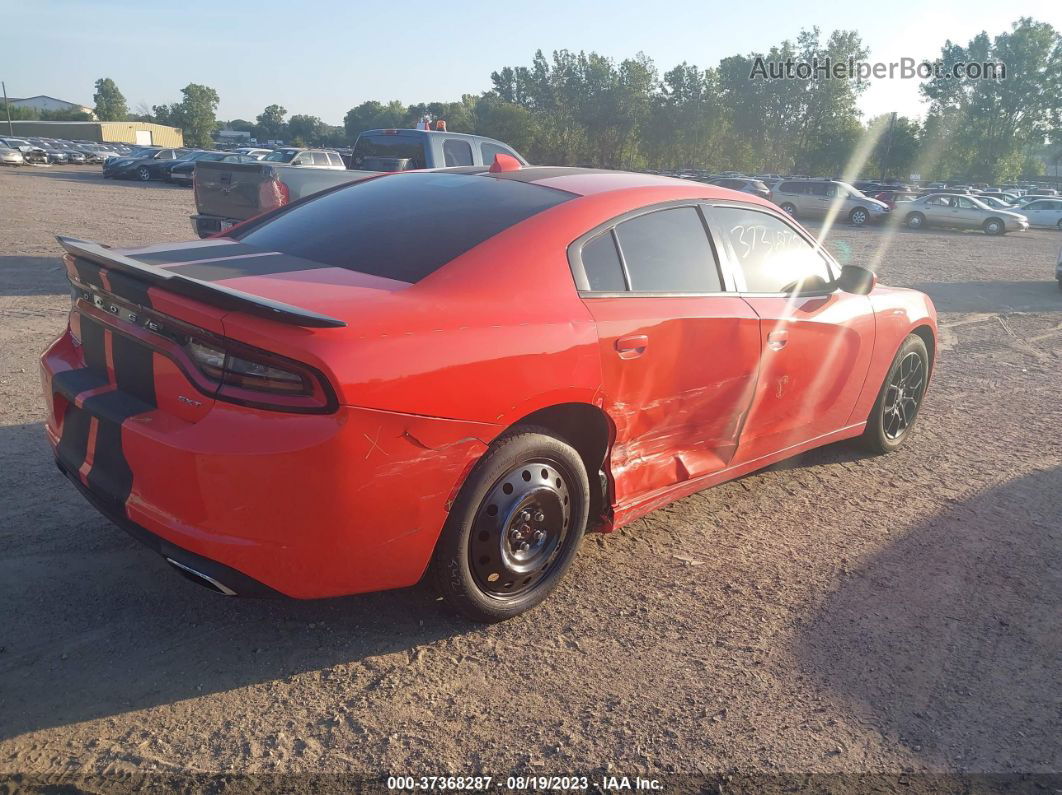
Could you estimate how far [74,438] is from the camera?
295cm

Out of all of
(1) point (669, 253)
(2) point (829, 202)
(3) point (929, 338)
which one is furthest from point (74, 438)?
(2) point (829, 202)

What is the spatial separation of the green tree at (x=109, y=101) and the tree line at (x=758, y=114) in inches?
3043

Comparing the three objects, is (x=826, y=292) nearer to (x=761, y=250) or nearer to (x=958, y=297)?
(x=761, y=250)

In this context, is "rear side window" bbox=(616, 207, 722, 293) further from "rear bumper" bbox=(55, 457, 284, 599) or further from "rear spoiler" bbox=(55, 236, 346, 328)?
"rear bumper" bbox=(55, 457, 284, 599)

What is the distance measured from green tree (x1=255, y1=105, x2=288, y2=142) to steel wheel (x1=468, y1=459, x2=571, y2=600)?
15500 cm

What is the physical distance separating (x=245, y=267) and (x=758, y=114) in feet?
329

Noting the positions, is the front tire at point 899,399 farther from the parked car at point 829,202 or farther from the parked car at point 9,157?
the parked car at point 9,157

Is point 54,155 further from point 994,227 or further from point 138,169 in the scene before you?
point 994,227

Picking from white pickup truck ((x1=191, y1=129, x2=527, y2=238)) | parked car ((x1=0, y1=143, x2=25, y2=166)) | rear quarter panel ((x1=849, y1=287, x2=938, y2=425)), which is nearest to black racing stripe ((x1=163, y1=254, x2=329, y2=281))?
rear quarter panel ((x1=849, y1=287, x2=938, y2=425))

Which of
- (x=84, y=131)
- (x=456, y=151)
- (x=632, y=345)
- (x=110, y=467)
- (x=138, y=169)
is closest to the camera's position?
(x=110, y=467)

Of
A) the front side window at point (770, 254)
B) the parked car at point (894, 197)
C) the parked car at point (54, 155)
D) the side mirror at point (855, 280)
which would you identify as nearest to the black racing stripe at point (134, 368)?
the front side window at point (770, 254)

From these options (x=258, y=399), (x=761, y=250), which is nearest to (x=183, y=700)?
(x=258, y=399)

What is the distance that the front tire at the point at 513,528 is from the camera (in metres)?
Answer: 2.87

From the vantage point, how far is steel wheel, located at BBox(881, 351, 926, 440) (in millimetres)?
5211
